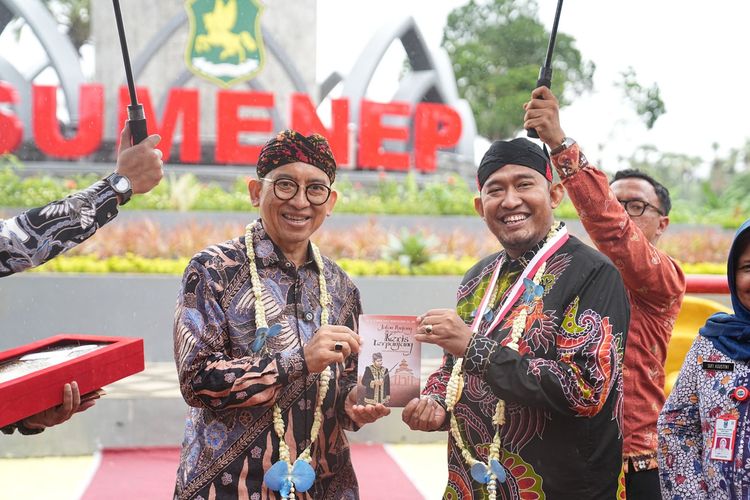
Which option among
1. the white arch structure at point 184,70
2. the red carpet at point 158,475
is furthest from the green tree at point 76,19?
the red carpet at point 158,475

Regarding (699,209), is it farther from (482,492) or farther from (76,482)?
(482,492)

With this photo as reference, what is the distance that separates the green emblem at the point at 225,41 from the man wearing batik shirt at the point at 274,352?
10755 mm

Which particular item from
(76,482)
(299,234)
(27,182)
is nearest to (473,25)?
(27,182)

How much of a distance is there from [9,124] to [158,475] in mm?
9750

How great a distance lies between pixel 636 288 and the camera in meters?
2.76

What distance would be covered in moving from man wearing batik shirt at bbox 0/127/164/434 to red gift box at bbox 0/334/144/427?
0.15ft

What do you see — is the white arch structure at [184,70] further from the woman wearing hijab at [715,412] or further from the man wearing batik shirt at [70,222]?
the woman wearing hijab at [715,412]

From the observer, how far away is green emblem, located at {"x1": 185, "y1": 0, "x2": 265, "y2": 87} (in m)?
12.6

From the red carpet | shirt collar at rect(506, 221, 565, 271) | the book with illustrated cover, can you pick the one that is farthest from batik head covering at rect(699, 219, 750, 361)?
the red carpet

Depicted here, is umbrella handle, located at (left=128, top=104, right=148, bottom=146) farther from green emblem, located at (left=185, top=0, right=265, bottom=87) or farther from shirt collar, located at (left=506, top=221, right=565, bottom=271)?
green emblem, located at (left=185, top=0, right=265, bottom=87)

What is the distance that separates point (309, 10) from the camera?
545 inches

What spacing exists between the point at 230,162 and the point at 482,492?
11833mm

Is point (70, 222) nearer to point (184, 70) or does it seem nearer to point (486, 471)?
point (486, 471)

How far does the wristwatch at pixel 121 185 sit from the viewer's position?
229 centimetres
